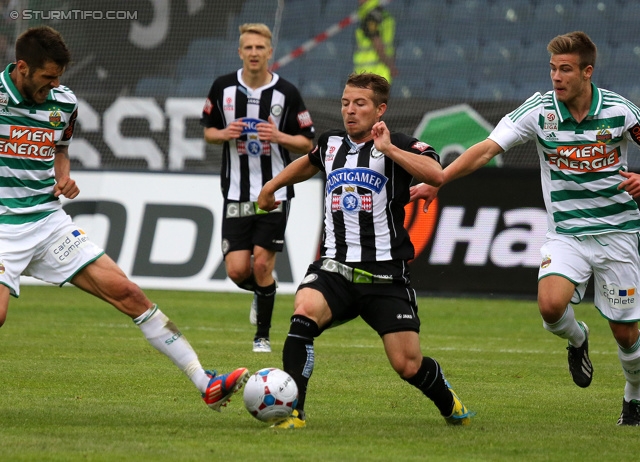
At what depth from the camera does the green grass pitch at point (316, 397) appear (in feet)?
17.4

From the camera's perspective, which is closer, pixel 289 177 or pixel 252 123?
pixel 289 177

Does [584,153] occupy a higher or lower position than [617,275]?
higher

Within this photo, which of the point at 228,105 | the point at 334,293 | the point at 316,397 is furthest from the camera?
the point at 228,105

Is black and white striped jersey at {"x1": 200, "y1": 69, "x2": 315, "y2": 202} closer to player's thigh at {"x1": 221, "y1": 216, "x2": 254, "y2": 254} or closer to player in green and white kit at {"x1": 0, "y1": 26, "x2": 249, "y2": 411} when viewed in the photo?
player's thigh at {"x1": 221, "y1": 216, "x2": 254, "y2": 254}

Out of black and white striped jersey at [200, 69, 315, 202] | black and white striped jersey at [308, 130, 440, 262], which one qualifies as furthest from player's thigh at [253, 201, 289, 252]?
black and white striped jersey at [308, 130, 440, 262]

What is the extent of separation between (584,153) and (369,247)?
1.40 m

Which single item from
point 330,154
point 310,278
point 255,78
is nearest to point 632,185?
point 330,154

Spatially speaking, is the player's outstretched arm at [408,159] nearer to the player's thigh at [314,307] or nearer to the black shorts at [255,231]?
the player's thigh at [314,307]

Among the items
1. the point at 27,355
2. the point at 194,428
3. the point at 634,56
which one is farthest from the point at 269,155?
the point at 634,56

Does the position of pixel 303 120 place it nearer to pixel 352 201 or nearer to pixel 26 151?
pixel 352 201

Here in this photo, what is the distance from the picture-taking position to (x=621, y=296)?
6.58 meters

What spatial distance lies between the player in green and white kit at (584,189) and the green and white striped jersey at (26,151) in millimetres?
2305

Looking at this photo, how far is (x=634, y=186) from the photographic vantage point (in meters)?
6.25

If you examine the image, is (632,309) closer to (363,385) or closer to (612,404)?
(612,404)
